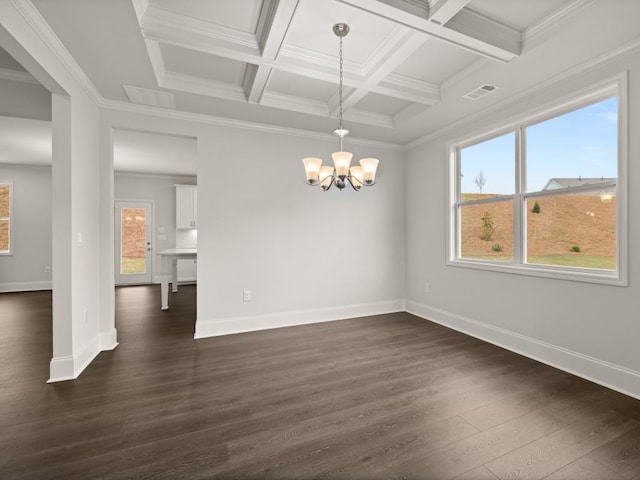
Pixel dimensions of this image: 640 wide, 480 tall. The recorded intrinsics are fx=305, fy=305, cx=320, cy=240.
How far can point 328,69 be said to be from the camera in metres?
2.79

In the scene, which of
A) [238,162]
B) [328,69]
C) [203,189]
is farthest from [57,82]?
[328,69]

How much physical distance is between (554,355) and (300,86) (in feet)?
11.8

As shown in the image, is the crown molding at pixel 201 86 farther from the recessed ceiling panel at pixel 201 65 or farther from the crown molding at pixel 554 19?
the crown molding at pixel 554 19

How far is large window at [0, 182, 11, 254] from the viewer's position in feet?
21.6

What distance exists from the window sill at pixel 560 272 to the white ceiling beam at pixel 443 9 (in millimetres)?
2342

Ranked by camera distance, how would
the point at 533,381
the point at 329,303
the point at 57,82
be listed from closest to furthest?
the point at 57,82
the point at 533,381
the point at 329,303

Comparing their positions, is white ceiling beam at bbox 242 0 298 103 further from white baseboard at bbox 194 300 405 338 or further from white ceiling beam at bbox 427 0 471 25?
white baseboard at bbox 194 300 405 338

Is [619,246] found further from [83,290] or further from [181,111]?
[83,290]

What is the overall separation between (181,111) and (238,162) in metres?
0.82

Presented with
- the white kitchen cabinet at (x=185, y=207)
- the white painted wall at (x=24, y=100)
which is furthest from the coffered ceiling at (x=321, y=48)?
the white kitchen cabinet at (x=185, y=207)

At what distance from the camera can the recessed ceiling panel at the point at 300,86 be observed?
304 centimetres

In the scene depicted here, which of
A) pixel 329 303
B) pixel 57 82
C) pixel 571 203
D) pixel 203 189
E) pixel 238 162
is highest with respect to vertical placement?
pixel 57 82

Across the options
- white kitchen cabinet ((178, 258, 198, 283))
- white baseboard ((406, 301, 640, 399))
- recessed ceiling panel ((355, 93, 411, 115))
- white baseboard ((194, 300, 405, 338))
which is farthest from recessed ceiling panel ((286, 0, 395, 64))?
white kitchen cabinet ((178, 258, 198, 283))

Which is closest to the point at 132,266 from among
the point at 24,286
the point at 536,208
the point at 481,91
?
the point at 24,286
